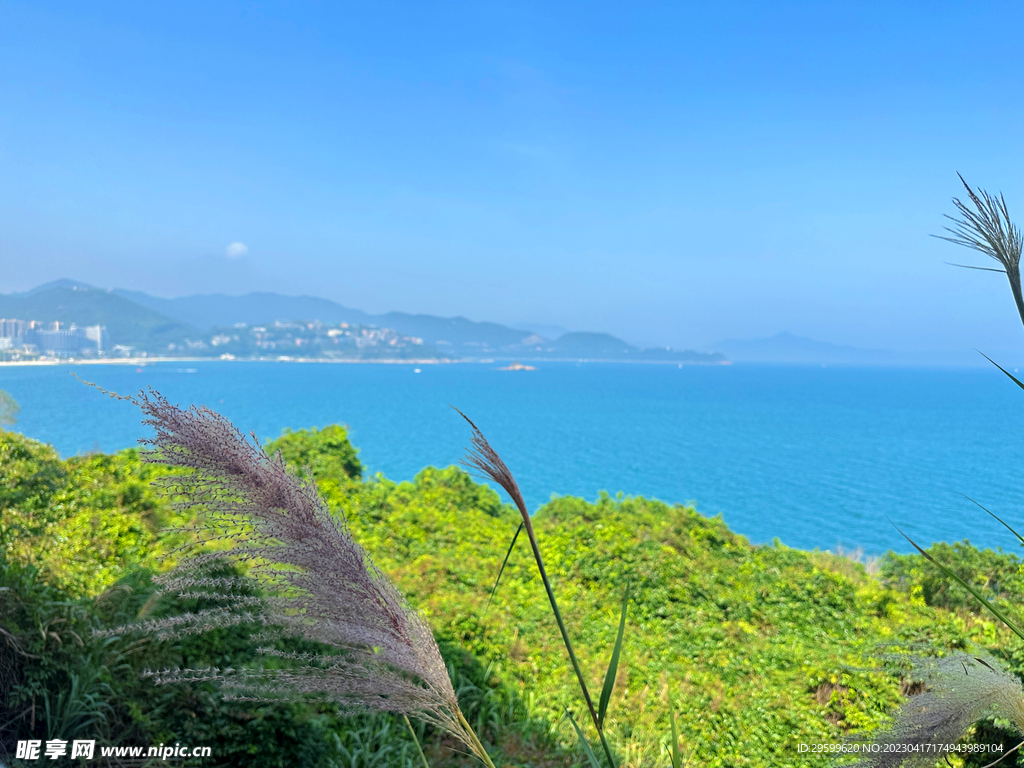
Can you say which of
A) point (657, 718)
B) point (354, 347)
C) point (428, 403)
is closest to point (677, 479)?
point (657, 718)

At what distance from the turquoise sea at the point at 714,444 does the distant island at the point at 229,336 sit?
5154mm

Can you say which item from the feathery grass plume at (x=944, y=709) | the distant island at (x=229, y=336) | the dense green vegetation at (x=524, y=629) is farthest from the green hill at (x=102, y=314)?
the feathery grass plume at (x=944, y=709)

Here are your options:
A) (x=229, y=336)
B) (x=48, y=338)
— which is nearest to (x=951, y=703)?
(x=48, y=338)

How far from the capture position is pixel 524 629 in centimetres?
486

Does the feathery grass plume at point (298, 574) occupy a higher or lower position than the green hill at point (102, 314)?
lower

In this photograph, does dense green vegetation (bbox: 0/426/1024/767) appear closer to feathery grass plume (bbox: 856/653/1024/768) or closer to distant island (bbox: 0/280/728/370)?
feathery grass plume (bbox: 856/653/1024/768)

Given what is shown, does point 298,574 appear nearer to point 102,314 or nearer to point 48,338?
point 48,338

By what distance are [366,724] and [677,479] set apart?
77.1 feet

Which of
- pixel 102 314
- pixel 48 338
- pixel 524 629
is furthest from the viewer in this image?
pixel 102 314

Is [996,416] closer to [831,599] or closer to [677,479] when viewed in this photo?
[677,479]

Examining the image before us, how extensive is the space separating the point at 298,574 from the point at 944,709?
4.77ft

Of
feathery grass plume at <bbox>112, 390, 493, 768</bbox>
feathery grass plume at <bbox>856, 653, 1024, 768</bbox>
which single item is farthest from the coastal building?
feathery grass plume at <bbox>856, 653, 1024, 768</bbox>

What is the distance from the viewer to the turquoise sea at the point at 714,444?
742 inches

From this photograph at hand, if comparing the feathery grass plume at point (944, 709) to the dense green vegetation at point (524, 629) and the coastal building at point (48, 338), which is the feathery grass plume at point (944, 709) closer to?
the dense green vegetation at point (524, 629)
